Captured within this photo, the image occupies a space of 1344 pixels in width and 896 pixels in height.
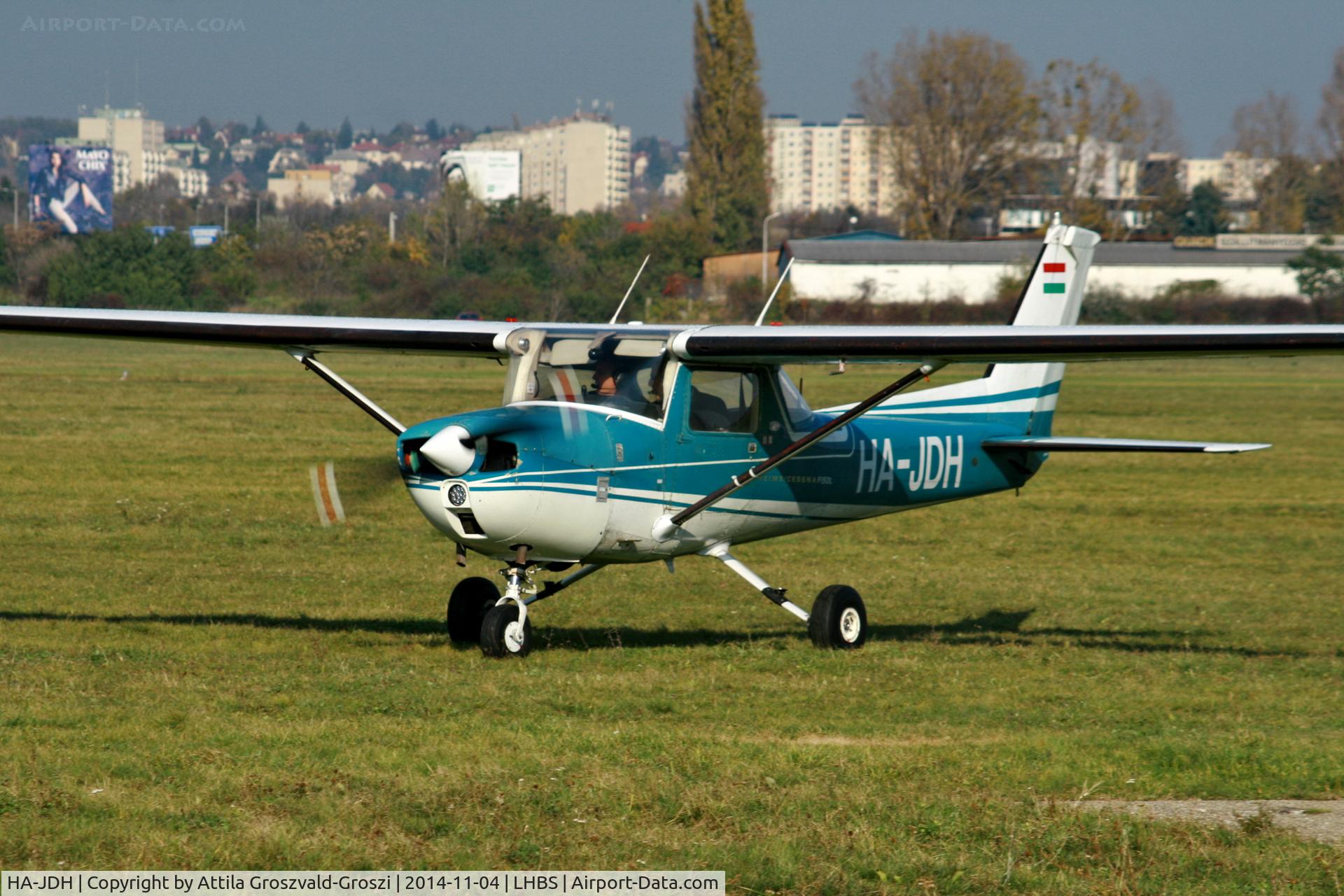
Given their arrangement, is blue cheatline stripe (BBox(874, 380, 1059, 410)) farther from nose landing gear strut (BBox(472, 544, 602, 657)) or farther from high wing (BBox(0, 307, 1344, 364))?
nose landing gear strut (BBox(472, 544, 602, 657))

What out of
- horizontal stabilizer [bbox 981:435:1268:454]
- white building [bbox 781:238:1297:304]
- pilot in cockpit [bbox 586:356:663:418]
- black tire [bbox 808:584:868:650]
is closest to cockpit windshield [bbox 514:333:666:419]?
pilot in cockpit [bbox 586:356:663:418]

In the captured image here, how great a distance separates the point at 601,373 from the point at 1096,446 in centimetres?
476

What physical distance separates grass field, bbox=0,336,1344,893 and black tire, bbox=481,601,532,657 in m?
0.19

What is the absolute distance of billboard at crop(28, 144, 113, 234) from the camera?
135 meters

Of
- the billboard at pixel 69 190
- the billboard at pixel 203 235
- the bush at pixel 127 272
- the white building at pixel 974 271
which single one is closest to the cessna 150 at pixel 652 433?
the white building at pixel 974 271

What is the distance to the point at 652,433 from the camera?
11070mm

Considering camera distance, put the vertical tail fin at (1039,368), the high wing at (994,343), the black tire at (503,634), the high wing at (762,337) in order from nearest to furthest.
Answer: the high wing at (994,343) < the high wing at (762,337) < the black tire at (503,634) < the vertical tail fin at (1039,368)

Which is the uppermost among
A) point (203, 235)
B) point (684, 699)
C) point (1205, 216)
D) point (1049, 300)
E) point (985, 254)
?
point (1205, 216)

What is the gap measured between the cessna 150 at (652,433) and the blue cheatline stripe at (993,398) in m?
0.27

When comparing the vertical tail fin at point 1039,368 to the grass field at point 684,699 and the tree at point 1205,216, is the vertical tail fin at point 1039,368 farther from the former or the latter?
the tree at point 1205,216

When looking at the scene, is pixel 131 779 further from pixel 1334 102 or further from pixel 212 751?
pixel 1334 102

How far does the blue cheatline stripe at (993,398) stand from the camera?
44.1 ft

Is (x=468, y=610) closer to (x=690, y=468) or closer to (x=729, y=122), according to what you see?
(x=690, y=468)

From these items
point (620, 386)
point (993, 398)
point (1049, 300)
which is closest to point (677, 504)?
point (620, 386)
